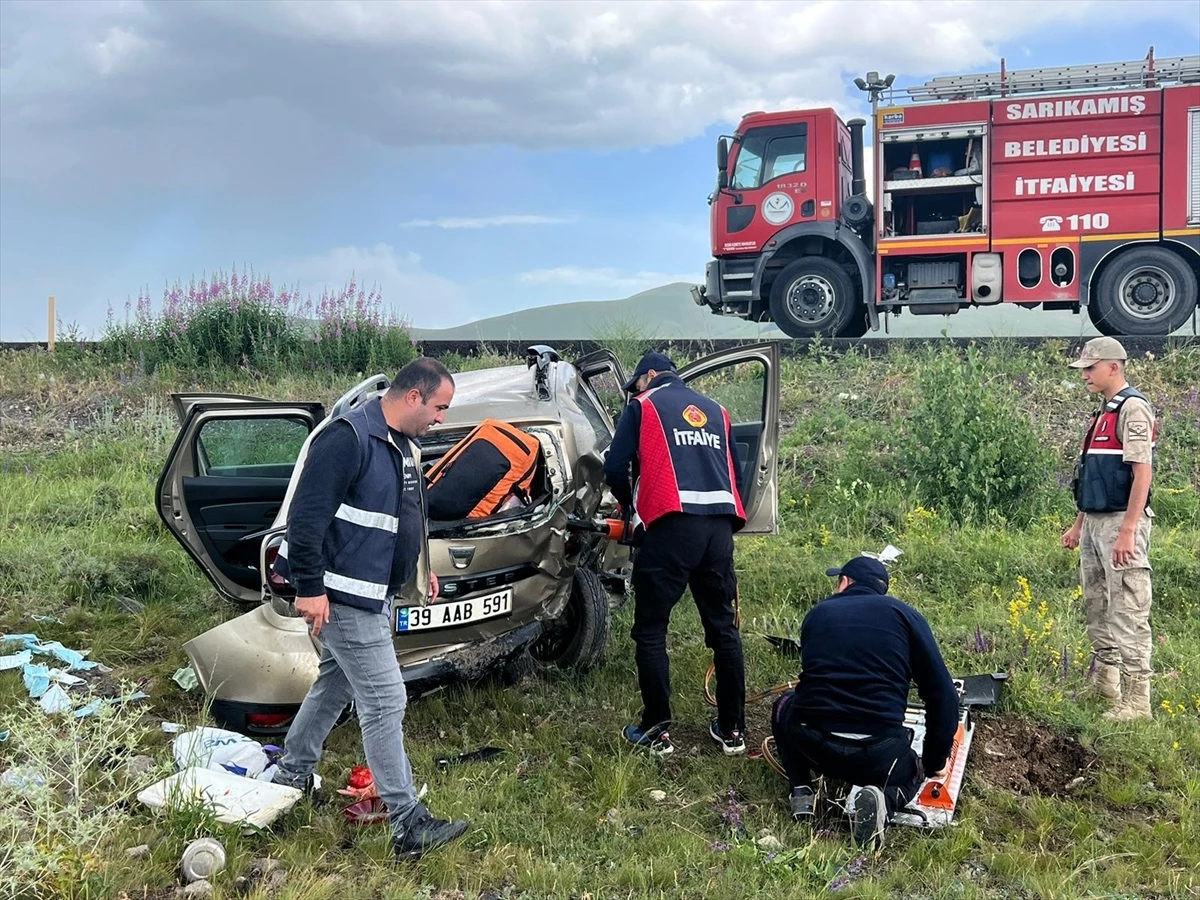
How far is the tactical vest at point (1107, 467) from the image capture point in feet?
15.9

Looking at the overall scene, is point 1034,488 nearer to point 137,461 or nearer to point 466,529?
point 466,529

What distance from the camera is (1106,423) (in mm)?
4898

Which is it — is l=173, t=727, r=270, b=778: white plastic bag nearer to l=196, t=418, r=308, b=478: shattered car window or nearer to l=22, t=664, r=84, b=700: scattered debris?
l=22, t=664, r=84, b=700: scattered debris

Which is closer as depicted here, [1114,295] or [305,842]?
[305,842]

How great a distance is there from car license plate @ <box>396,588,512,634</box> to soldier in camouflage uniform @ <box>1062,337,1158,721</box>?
2911 mm

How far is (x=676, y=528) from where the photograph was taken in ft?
13.9

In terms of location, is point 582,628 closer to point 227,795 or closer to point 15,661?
point 227,795

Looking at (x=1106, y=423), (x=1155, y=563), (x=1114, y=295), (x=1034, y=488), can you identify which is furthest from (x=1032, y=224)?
(x=1106, y=423)

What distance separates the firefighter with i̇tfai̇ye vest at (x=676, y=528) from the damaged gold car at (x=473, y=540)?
0.57 metres

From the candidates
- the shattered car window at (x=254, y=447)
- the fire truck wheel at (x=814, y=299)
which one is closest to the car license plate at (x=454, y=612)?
the shattered car window at (x=254, y=447)

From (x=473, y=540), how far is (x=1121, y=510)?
311 centimetres

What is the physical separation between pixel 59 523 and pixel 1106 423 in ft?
25.1

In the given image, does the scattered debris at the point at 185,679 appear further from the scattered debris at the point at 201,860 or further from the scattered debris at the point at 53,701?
the scattered debris at the point at 201,860

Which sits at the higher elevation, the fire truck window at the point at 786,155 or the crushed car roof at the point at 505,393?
the fire truck window at the point at 786,155
